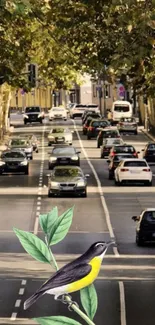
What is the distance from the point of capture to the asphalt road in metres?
21.0

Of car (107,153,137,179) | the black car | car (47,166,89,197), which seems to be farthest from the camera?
the black car

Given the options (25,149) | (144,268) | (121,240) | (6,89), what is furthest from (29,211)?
(6,89)

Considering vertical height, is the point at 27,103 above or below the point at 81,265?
below

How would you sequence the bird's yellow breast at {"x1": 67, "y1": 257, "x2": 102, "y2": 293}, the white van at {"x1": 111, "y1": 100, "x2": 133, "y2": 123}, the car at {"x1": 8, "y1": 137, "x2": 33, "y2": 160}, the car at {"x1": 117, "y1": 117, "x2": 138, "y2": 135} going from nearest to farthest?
the bird's yellow breast at {"x1": 67, "y1": 257, "x2": 102, "y2": 293}, the car at {"x1": 8, "y1": 137, "x2": 33, "y2": 160}, the car at {"x1": 117, "y1": 117, "x2": 138, "y2": 135}, the white van at {"x1": 111, "y1": 100, "x2": 133, "y2": 123}

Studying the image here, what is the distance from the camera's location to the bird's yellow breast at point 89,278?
451cm

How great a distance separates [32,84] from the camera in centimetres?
5362

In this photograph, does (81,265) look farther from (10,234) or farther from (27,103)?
(27,103)

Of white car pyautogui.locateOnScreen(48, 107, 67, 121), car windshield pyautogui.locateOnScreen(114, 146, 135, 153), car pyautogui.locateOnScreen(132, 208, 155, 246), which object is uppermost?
car pyautogui.locateOnScreen(132, 208, 155, 246)

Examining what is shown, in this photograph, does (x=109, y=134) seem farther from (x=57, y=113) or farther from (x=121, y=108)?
(x=57, y=113)

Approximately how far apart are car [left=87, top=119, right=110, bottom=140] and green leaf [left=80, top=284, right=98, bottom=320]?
304ft

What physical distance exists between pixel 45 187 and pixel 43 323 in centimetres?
5048

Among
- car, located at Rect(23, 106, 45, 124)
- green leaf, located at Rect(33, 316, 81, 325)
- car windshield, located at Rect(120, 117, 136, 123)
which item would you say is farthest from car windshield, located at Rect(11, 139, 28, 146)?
green leaf, located at Rect(33, 316, 81, 325)

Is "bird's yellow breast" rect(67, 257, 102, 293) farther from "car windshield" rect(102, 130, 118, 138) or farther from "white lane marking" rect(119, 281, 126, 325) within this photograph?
"car windshield" rect(102, 130, 118, 138)

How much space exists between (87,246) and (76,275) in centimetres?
2790
